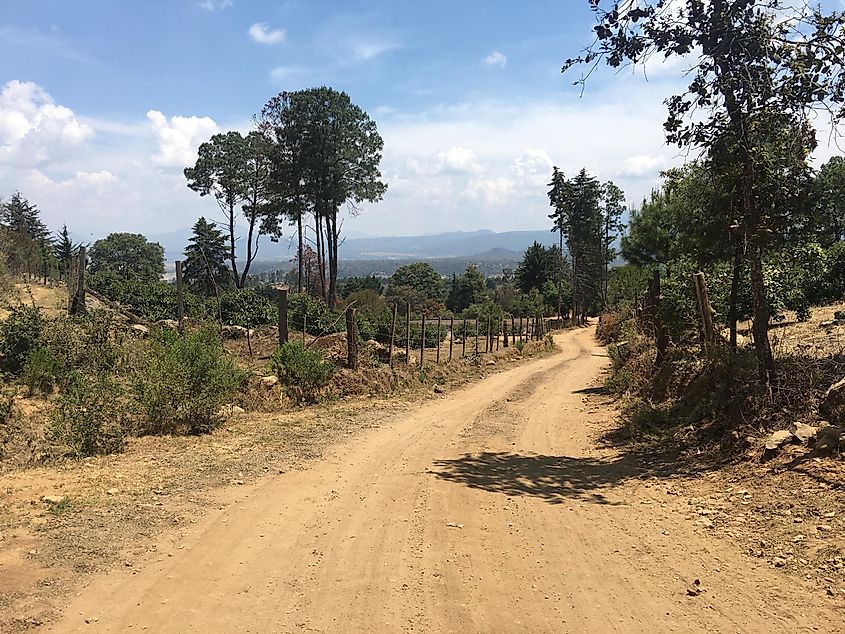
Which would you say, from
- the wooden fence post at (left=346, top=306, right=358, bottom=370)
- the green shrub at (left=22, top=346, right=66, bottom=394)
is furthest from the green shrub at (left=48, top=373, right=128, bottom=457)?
the wooden fence post at (left=346, top=306, right=358, bottom=370)

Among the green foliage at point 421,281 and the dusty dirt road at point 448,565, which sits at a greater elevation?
the green foliage at point 421,281

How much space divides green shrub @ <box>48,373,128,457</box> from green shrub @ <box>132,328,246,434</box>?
514 mm

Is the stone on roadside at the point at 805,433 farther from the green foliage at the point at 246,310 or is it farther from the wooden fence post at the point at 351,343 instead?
the green foliage at the point at 246,310

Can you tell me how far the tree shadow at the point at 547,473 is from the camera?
6959 mm

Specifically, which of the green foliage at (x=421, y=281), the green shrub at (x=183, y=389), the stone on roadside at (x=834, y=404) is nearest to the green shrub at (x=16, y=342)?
the green shrub at (x=183, y=389)

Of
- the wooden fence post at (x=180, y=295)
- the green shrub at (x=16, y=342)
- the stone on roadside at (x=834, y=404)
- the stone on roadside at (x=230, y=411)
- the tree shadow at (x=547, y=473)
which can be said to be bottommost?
the tree shadow at (x=547, y=473)

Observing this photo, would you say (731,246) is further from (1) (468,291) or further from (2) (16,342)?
(1) (468,291)

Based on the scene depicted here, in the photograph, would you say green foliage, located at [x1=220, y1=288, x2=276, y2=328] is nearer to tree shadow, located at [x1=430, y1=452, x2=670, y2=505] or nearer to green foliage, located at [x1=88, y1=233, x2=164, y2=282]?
tree shadow, located at [x1=430, y1=452, x2=670, y2=505]

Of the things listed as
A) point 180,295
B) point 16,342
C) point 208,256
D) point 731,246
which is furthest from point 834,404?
point 208,256

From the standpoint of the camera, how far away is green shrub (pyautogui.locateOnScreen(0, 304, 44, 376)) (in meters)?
13.7

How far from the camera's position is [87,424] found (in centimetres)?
853

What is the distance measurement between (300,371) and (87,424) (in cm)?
510

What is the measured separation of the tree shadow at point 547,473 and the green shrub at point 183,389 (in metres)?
4.16

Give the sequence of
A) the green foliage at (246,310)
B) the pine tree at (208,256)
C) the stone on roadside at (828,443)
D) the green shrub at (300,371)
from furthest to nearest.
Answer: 1. the pine tree at (208,256)
2. the green foliage at (246,310)
3. the green shrub at (300,371)
4. the stone on roadside at (828,443)
